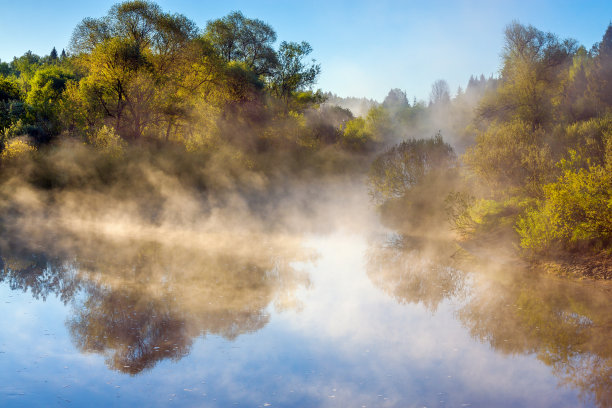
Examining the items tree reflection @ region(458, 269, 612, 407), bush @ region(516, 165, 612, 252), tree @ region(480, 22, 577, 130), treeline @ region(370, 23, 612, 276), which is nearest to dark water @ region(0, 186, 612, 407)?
tree reflection @ region(458, 269, 612, 407)

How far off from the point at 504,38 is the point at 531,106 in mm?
6992

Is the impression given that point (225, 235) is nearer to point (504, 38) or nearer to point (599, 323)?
point (599, 323)

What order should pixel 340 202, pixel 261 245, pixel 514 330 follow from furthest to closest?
1. pixel 340 202
2. pixel 261 245
3. pixel 514 330

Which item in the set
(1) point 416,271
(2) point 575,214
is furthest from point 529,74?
(1) point 416,271

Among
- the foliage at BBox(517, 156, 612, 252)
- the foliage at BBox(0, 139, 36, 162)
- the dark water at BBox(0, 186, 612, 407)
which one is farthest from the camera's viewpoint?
the foliage at BBox(0, 139, 36, 162)

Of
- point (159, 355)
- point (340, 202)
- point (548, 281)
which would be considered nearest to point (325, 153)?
point (340, 202)

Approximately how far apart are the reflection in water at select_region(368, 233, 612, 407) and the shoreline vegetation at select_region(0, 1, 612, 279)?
2013 mm

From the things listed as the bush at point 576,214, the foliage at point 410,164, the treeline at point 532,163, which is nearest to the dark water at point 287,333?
the bush at point 576,214

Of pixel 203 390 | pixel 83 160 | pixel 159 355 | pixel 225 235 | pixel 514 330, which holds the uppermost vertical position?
pixel 83 160

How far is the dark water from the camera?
8.21m

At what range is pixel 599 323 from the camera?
12602 millimetres

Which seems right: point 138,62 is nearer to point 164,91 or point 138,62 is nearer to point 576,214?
point 164,91

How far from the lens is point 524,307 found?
46.4 feet

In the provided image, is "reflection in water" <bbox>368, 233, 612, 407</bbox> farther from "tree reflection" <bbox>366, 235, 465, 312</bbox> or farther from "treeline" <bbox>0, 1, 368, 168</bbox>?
"treeline" <bbox>0, 1, 368, 168</bbox>
